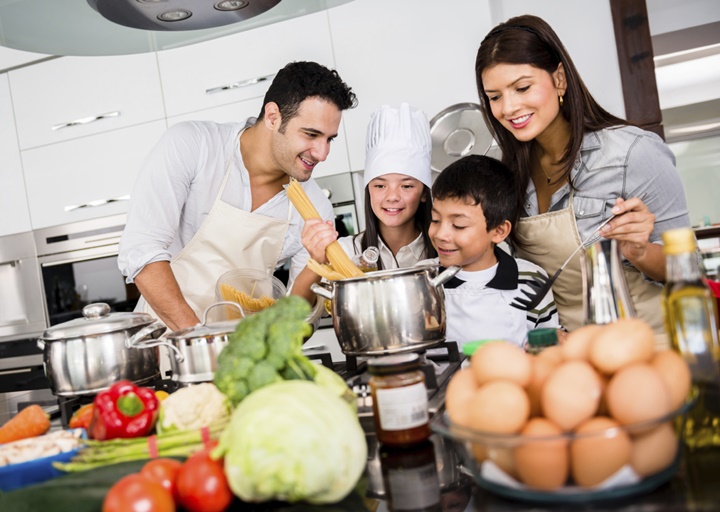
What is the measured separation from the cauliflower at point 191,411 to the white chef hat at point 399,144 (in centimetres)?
99

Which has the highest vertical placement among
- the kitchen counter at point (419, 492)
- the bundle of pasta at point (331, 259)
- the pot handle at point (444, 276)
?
the bundle of pasta at point (331, 259)

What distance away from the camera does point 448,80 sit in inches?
106

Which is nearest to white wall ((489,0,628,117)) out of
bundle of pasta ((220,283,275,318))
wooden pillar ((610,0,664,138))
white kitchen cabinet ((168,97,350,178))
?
wooden pillar ((610,0,664,138))

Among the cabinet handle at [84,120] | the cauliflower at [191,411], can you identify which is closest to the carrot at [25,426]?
the cauliflower at [191,411]

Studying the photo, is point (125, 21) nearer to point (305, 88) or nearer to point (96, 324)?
point (96, 324)

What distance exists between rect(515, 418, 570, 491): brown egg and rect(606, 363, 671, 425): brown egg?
0.18 feet

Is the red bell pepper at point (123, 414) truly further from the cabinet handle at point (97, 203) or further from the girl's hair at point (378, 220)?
the cabinet handle at point (97, 203)

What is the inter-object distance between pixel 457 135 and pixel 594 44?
26.0 inches

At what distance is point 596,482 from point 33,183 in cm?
336

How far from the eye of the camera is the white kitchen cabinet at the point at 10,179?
10.8ft

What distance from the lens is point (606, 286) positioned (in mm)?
869

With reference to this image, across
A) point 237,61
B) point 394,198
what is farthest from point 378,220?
point 237,61

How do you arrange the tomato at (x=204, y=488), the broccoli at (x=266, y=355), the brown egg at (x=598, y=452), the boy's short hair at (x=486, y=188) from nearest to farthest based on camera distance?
the brown egg at (x=598, y=452) → the tomato at (x=204, y=488) → the broccoli at (x=266, y=355) → the boy's short hair at (x=486, y=188)

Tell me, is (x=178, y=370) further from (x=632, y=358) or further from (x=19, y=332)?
(x=19, y=332)
